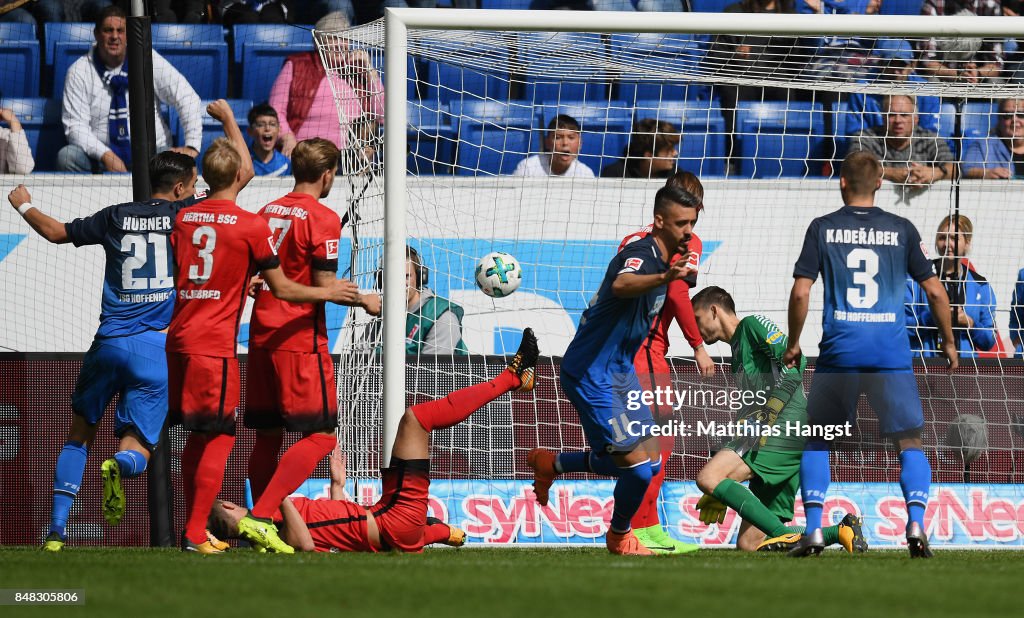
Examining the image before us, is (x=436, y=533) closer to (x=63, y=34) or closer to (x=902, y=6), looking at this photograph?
(x=63, y=34)

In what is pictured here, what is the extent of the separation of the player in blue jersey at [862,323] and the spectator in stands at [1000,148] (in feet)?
15.7

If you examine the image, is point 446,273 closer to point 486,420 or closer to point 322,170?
point 486,420

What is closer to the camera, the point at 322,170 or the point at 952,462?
the point at 322,170

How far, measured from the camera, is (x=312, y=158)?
7.04 meters

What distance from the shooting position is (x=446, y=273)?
923 cm

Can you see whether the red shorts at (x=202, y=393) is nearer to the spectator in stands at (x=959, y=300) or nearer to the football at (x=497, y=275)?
the football at (x=497, y=275)

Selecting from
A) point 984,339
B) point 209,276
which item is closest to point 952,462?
point 984,339

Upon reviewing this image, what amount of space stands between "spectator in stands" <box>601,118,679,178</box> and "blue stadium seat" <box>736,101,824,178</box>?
38.7 inches

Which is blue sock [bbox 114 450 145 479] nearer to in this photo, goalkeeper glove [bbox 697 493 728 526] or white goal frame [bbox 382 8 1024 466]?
white goal frame [bbox 382 8 1024 466]

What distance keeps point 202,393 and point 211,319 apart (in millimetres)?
358

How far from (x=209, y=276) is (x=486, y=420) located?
2849 millimetres

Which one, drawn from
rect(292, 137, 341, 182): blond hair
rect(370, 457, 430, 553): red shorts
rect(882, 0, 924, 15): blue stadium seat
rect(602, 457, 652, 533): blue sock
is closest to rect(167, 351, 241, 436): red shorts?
rect(370, 457, 430, 553): red shorts

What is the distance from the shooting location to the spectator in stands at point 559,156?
11.1m

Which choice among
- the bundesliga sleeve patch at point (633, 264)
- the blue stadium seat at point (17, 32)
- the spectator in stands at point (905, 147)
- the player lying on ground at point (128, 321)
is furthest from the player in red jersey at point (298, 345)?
the blue stadium seat at point (17, 32)
